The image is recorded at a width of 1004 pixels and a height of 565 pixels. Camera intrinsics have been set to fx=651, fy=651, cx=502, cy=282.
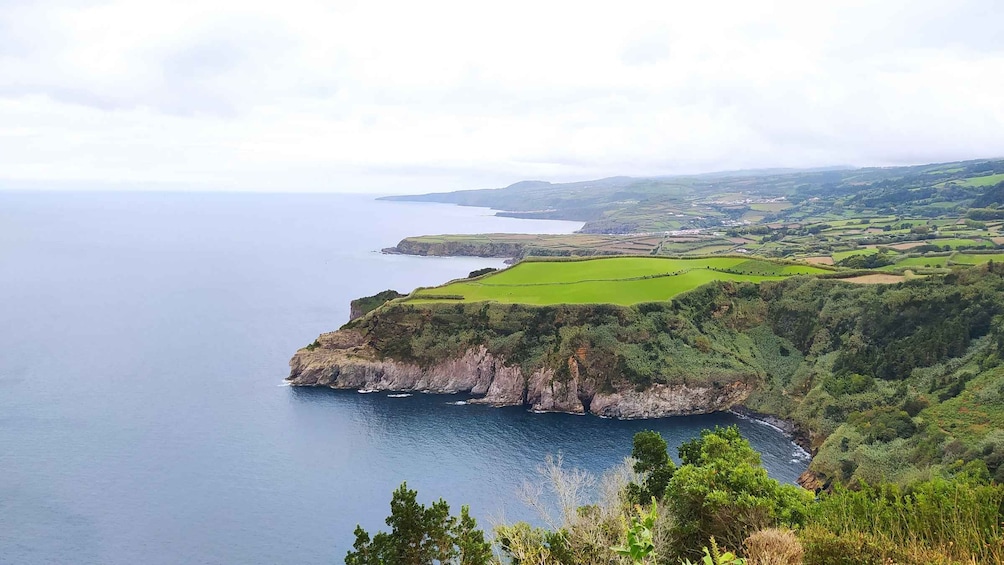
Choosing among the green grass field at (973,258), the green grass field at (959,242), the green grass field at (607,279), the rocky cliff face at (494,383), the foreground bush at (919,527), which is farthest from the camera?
the green grass field at (959,242)

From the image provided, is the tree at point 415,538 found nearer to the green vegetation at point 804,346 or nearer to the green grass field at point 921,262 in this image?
the green vegetation at point 804,346

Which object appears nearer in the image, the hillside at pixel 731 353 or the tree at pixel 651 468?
the tree at pixel 651 468

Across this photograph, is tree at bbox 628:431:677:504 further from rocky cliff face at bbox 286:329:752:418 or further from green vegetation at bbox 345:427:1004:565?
rocky cliff face at bbox 286:329:752:418

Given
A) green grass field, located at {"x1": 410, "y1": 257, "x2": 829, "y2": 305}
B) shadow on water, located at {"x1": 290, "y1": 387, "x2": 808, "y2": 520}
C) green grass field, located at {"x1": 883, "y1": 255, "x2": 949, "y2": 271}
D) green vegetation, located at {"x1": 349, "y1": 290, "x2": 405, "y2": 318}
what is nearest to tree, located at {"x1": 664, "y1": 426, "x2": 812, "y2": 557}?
shadow on water, located at {"x1": 290, "y1": 387, "x2": 808, "y2": 520}

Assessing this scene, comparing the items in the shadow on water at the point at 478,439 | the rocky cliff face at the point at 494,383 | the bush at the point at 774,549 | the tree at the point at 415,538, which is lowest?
the shadow on water at the point at 478,439

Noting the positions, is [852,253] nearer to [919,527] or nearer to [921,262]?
[921,262]

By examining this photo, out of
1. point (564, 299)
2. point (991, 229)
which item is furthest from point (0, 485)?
point (991, 229)

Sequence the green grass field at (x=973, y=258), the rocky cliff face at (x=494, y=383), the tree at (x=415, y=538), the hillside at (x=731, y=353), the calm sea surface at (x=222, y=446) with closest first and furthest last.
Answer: the tree at (x=415, y=538), the calm sea surface at (x=222, y=446), the hillside at (x=731, y=353), the rocky cliff face at (x=494, y=383), the green grass field at (x=973, y=258)

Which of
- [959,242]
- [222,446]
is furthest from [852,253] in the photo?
[222,446]

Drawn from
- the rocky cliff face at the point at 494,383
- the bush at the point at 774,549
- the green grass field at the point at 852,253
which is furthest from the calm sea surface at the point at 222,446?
the green grass field at the point at 852,253
